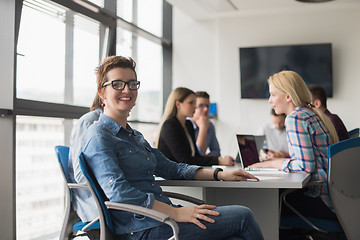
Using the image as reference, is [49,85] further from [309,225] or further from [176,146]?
Result: [309,225]

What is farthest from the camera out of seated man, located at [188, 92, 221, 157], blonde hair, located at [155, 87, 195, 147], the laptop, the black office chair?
seated man, located at [188, 92, 221, 157]

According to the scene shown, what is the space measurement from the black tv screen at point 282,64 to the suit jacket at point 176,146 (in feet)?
10.6

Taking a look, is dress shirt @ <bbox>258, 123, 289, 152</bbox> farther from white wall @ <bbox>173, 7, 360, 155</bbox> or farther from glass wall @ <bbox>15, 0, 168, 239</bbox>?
glass wall @ <bbox>15, 0, 168, 239</bbox>

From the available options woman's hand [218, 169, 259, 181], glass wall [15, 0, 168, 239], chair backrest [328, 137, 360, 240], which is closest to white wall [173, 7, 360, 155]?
glass wall [15, 0, 168, 239]

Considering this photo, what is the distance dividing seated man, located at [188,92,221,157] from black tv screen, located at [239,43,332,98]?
1911 mm

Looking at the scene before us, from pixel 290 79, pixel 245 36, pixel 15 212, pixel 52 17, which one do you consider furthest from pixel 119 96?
pixel 245 36

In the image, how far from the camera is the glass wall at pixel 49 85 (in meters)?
3.76

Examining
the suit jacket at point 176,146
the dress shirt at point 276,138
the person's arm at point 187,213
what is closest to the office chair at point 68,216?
the person's arm at point 187,213

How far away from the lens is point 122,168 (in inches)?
74.1

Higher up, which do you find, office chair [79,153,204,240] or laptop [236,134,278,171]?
laptop [236,134,278,171]

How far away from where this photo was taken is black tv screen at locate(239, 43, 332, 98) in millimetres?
6387

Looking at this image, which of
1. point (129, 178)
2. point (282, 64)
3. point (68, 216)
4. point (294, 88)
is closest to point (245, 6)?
point (282, 64)

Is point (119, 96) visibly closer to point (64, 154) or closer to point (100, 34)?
point (64, 154)

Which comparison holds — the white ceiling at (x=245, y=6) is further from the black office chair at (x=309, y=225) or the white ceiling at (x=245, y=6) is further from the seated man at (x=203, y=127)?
the black office chair at (x=309, y=225)
